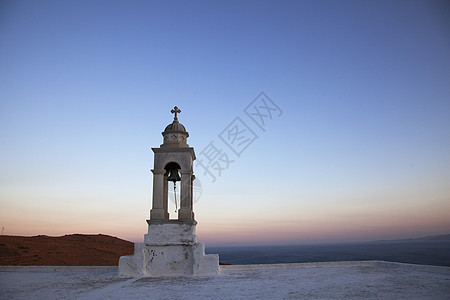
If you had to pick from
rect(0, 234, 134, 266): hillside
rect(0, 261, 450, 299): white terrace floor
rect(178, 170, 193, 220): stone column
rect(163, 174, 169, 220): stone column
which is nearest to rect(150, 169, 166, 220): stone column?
rect(163, 174, 169, 220): stone column

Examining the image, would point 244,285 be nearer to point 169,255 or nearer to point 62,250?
point 169,255

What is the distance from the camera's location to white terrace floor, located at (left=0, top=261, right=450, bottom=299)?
5.88 meters

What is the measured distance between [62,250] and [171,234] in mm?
12956

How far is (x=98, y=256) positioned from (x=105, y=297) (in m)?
13.8

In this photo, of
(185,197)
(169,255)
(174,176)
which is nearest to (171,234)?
(169,255)

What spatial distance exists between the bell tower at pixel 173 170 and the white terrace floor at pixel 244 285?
6.92 feet

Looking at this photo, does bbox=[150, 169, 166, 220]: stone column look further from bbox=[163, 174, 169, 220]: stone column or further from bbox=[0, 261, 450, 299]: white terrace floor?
bbox=[0, 261, 450, 299]: white terrace floor

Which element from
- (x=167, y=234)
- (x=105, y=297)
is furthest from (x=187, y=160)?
(x=105, y=297)

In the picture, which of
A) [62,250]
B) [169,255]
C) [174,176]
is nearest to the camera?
[169,255]

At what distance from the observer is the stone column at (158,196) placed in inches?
385

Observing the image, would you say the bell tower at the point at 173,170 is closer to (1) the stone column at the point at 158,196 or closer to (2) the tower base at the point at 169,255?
(1) the stone column at the point at 158,196

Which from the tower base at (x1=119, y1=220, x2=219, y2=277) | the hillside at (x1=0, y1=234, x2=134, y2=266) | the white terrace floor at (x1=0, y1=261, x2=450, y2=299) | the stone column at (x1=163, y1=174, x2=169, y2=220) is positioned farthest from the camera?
the hillside at (x1=0, y1=234, x2=134, y2=266)

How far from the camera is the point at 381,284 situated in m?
6.79

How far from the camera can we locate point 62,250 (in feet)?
61.7
